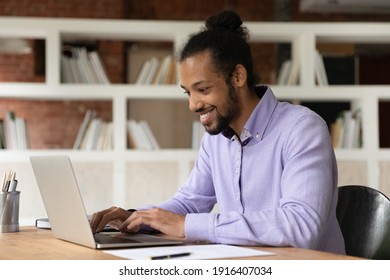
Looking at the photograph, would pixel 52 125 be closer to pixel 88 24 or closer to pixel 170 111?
pixel 170 111

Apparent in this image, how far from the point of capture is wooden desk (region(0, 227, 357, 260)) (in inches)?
48.2

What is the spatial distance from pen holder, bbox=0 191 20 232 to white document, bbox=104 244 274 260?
673 mm

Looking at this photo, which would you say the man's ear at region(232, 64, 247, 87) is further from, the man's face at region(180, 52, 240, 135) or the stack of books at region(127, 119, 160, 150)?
the stack of books at region(127, 119, 160, 150)

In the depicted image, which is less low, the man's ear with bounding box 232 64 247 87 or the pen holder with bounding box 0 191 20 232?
the man's ear with bounding box 232 64 247 87

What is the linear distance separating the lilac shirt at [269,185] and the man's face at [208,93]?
2.9 inches

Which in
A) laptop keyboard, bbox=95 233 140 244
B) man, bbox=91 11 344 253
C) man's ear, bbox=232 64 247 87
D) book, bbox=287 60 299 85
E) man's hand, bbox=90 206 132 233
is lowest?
laptop keyboard, bbox=95 233 140 244

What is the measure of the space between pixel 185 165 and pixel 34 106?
2892 millimetres

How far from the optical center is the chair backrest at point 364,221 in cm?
166

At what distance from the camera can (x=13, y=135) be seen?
406 centimetres

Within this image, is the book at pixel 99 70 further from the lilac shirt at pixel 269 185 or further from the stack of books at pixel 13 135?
the lilac shirt at pixel 269 185

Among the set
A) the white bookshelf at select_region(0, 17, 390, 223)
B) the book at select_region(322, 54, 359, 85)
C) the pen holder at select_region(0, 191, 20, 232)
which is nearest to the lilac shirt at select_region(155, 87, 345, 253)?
the pen holder at select_region(0, 191, 20, 232)

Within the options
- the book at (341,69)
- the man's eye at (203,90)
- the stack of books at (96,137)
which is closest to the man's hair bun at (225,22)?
the man's eye at (203,90)

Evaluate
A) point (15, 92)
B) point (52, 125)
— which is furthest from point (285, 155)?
point (52, 125)

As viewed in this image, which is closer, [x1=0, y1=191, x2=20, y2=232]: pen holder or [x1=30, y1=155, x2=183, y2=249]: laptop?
[x1=30, y1=155, x2=183, y2=249]: laptop
